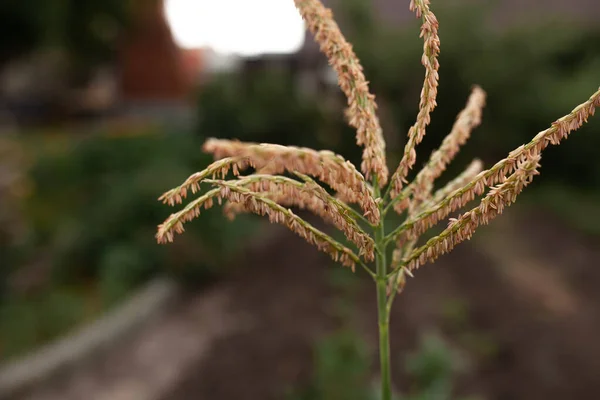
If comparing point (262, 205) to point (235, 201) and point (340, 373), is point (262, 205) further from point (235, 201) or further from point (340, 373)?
point (340, 373)

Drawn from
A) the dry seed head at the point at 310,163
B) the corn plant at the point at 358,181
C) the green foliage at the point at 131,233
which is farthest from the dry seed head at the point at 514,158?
the green foliage at the point at 131,233

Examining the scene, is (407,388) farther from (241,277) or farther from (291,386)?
(241,277)

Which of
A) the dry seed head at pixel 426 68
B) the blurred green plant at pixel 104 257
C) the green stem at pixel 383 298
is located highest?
the blurred green plant at pixel 104 257

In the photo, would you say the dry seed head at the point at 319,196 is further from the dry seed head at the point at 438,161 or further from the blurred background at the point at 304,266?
the blurred background at the point at 304,266

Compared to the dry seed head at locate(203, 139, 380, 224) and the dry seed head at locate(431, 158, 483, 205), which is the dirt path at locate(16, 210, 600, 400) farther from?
the dry seed head at locate(203, 139, 380, 224)

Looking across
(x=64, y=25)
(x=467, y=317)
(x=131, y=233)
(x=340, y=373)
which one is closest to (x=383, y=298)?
(x=340, y=373)
